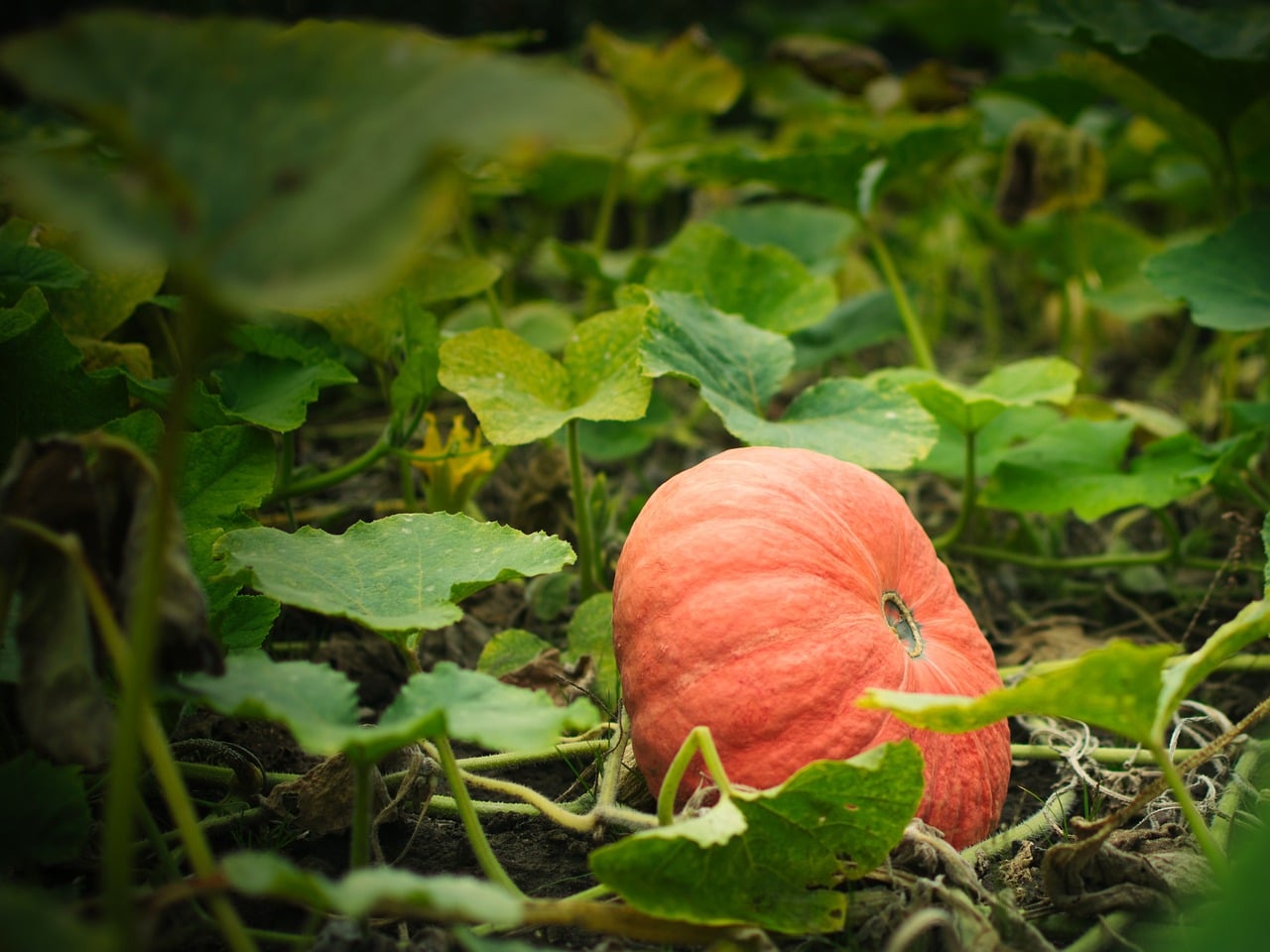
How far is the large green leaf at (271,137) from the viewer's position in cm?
63

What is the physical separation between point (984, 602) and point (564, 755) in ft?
3.02

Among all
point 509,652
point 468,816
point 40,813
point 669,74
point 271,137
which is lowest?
point 509,652

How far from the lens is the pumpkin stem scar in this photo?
4.40 feet

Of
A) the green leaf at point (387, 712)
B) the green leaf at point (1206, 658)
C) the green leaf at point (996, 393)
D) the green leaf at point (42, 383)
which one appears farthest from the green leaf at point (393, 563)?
the green leaf at point (996, 393)

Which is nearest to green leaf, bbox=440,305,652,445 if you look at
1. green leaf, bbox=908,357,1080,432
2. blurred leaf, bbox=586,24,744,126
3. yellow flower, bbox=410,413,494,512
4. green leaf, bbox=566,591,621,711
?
yellow flower, bbox=410,413,494,512

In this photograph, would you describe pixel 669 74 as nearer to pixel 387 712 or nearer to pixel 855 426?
pixel 855 426

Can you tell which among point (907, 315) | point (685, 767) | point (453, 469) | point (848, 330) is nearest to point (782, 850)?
point (685, 767)

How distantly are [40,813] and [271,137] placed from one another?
0.69 metres

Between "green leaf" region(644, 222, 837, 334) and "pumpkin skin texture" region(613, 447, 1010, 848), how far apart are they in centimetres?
74

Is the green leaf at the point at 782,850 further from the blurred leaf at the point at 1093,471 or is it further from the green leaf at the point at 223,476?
the blurred leaf at the point at 1093,471

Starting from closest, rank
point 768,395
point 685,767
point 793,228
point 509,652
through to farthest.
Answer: point 685,767 < point 509,652 < point 768,395 < point 793,228

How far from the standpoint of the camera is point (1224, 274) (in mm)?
2021

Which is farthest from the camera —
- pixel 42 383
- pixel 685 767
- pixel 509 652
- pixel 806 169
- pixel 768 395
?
pixel 806 169

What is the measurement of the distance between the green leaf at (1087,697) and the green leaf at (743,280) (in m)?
1.19
